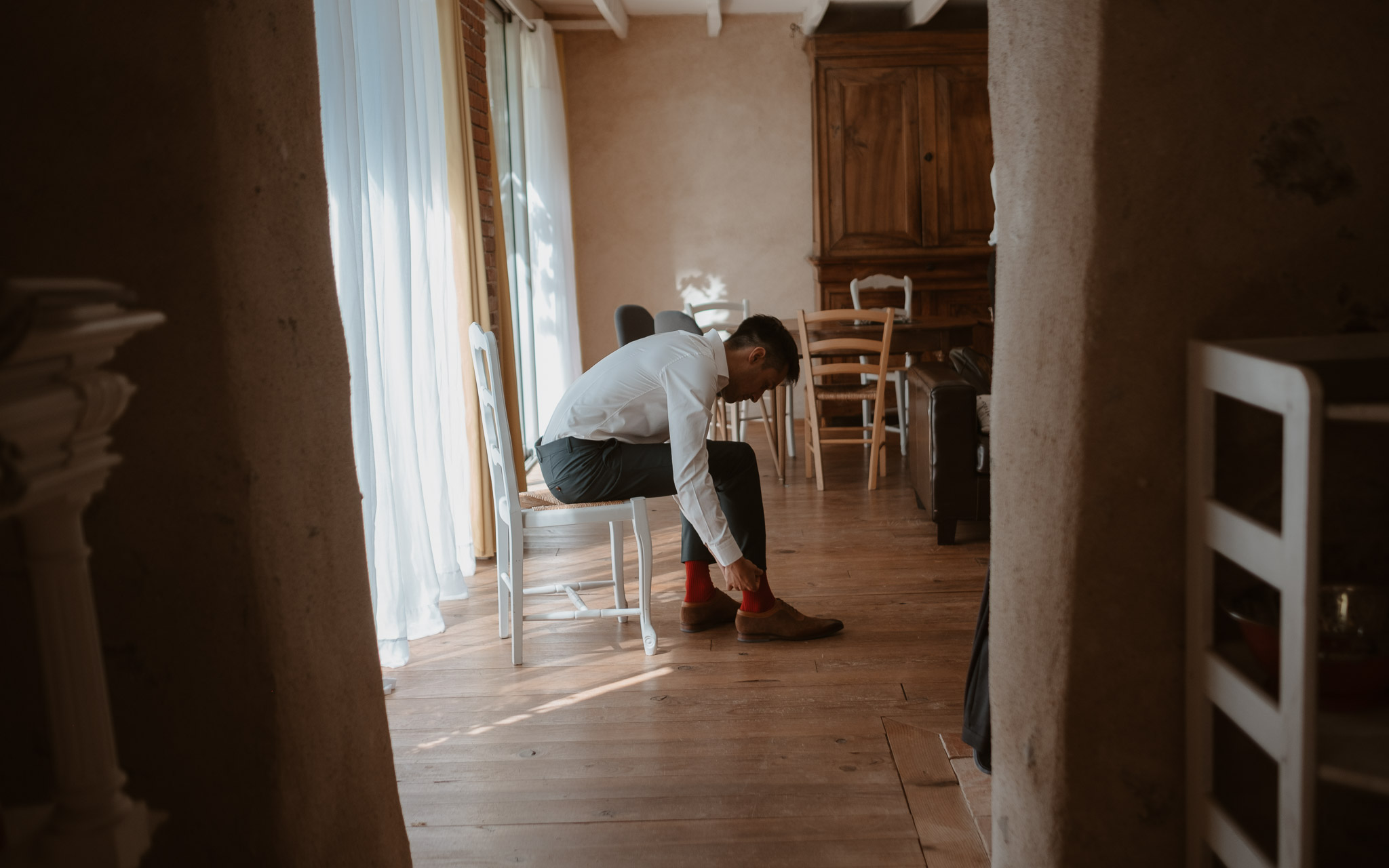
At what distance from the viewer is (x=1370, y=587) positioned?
130cm

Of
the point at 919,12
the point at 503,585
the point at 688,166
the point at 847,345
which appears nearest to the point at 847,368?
the point at 847,345

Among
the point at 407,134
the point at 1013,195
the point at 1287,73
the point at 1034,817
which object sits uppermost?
the point at 407,134

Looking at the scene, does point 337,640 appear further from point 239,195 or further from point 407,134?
point 407,134

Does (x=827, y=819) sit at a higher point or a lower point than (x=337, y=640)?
lower

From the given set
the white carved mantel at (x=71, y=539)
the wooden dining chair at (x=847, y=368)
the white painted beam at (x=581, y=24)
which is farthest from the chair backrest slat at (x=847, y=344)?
the white carved mantel at (x=71, y=539)

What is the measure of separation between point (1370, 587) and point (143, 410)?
5.08ft

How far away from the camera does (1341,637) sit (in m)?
1.25

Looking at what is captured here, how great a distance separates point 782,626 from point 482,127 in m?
2.73

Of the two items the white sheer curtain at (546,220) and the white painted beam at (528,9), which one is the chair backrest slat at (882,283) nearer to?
the white sheer curtain at (546,220)

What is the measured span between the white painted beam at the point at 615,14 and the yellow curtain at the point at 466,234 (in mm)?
2045

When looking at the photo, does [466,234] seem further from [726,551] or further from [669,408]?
[726,551]

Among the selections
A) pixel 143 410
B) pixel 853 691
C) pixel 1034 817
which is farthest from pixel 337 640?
pixel 853 691

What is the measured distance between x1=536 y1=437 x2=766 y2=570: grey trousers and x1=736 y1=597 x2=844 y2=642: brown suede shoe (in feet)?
0.49

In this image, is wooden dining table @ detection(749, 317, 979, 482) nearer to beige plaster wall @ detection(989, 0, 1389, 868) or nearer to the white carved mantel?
beige plaster wall @ detection(989, 0, 1389, 868)
